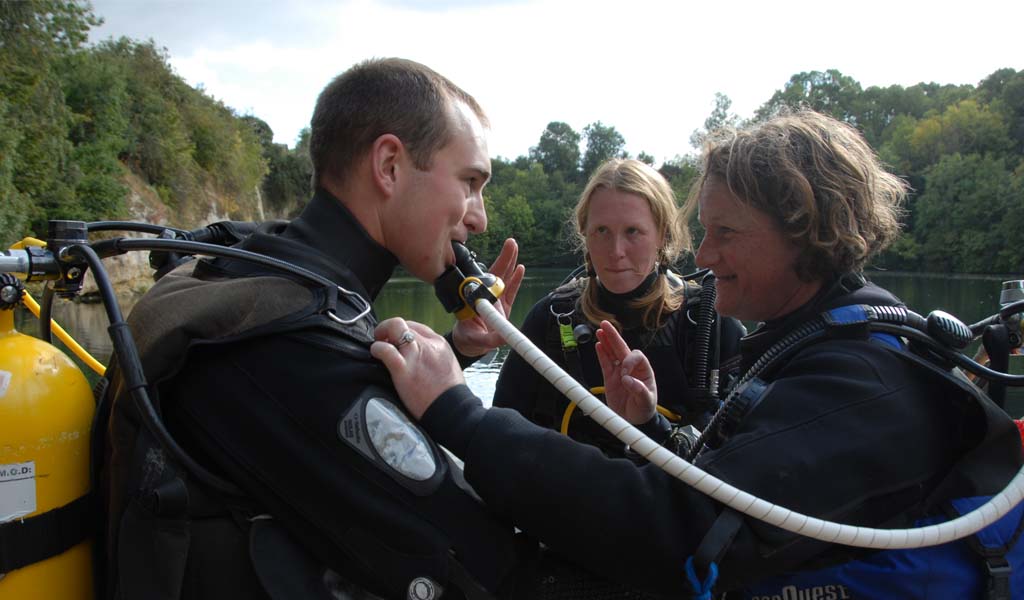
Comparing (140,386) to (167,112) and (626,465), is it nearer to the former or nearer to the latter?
(626,465)

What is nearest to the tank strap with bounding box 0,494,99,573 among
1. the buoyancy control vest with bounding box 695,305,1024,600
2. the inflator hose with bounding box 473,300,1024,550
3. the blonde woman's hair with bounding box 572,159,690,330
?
the inflator hose with bounding box 473,300,1024,550

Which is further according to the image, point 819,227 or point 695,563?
point 819,227

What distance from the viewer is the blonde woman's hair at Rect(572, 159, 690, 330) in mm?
3215

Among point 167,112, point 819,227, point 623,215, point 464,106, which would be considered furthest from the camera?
point 167,112

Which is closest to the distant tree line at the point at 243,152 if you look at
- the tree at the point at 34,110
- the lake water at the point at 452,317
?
the tree at the point at 34,110

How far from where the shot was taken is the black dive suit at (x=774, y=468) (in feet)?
4.41

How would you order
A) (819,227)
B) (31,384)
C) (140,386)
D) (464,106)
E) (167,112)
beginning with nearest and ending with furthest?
(140,386), (31,384), (819,227), (464,106), (167,112)

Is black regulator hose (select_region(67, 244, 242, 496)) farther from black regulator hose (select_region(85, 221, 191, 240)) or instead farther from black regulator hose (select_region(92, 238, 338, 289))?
black regulator hose (select_region(85, 221, 191, 240))

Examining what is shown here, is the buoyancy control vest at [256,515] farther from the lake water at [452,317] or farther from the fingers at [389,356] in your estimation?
the lake water at [452,317]

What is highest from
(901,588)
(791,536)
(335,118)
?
(335,118)

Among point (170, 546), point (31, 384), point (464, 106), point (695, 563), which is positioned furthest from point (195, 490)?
point (464, 106)

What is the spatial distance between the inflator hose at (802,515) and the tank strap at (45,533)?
1.08m

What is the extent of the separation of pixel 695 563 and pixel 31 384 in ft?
4.46

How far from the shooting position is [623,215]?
10.8 ft
